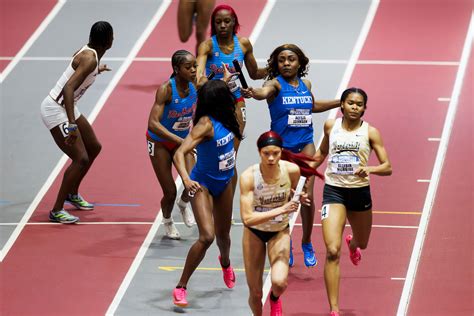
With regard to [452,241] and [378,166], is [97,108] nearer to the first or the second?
[452,241]

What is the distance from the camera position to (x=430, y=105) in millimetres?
17391

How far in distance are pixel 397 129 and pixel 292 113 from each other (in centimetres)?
400

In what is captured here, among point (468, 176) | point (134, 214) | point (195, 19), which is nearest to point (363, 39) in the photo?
point (195, 19)

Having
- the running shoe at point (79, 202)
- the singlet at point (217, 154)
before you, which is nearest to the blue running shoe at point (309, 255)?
the singlet at point (217, 154)

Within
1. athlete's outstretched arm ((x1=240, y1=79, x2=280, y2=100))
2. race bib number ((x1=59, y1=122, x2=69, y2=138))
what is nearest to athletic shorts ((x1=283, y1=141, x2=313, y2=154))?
athlete's outstretched arm ((x1=240, y1=79, x2=280, y2=100))

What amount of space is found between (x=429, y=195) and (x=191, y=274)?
3.87 meters

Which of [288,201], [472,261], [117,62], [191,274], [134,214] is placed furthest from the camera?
[117,62]

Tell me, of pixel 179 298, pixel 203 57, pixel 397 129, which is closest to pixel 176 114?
pixel 203 57

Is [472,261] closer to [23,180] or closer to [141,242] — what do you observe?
[141,242]

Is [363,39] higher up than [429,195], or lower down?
higher up

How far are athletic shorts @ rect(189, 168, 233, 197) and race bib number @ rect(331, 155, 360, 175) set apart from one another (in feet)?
3.77

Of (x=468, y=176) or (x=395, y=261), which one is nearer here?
(x=395, y=261)

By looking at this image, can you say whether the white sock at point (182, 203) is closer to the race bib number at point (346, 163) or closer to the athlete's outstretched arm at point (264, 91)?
the athlete's outstretched arm at point (264, 91)

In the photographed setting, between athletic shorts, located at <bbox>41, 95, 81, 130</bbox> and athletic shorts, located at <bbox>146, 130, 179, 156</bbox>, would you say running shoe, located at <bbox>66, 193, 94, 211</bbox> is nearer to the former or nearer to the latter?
athletic shorts, located at <bbox>41, 95, 81, 130</bbox>
